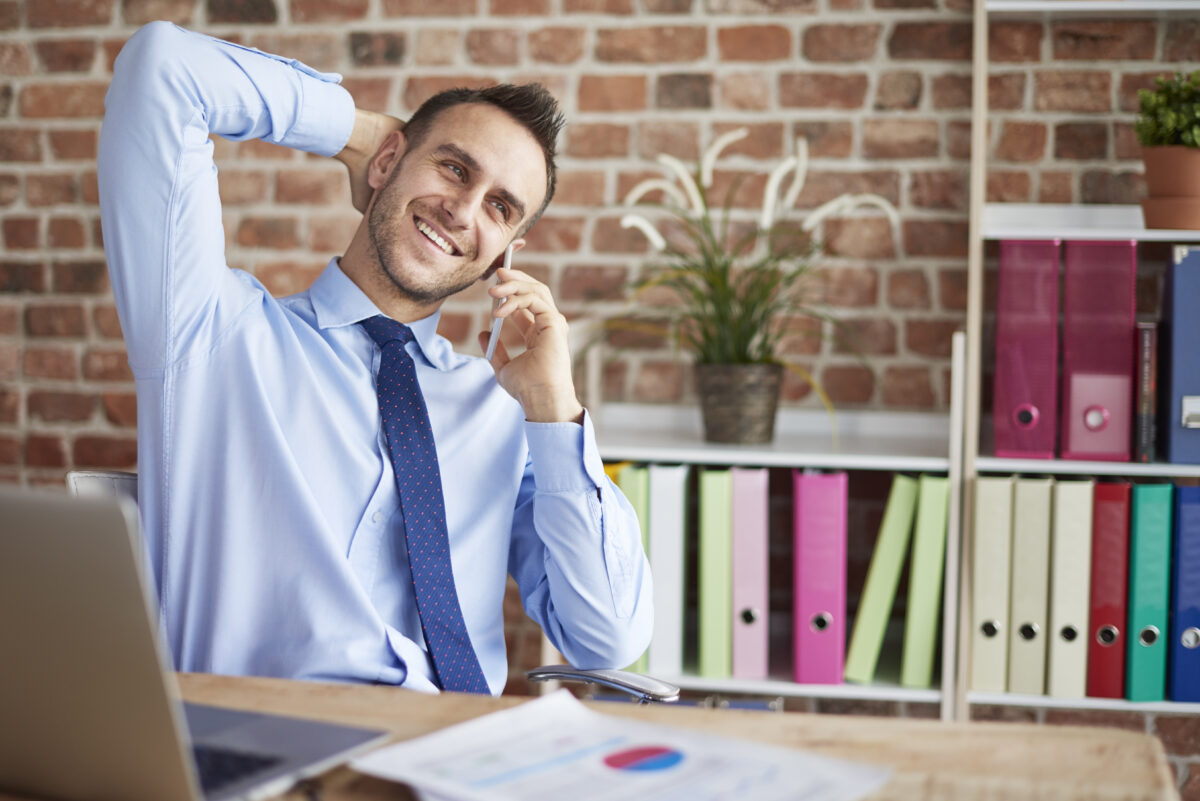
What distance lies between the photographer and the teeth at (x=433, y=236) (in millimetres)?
1534

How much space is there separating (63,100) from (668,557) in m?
1.90

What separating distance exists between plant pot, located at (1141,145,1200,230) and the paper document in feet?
5.47

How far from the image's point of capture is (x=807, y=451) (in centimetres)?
213

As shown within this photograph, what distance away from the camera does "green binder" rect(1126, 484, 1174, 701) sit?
1981 millimetres

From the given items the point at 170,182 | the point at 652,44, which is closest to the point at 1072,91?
the point at 652,44

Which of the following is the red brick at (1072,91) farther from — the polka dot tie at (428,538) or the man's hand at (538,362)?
the polka dot tie at (428,538)

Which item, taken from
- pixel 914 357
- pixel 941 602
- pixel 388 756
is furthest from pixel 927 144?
pixel 388 756

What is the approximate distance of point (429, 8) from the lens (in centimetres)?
252

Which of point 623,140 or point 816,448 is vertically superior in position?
point 623,140

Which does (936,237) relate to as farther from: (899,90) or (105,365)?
(105,365)

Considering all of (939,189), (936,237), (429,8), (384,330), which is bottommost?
(384,330)

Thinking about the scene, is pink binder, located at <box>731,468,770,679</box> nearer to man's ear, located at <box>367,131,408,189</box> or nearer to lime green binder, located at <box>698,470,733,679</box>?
lime green binder, located at <box>698,470,733,679</box>

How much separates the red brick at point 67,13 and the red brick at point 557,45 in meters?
1.07

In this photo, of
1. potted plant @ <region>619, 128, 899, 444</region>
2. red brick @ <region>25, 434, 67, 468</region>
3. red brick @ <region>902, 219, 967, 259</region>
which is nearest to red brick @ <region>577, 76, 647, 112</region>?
potted plant @ <region>619, 128, 899, 444</region>
